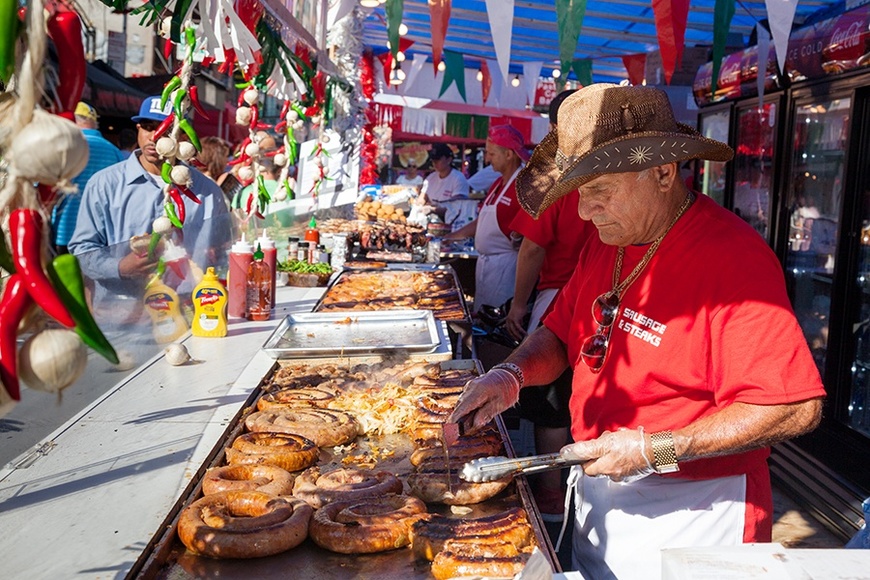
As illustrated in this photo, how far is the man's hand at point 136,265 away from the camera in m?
3.49

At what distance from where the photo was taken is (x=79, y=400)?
117 inches

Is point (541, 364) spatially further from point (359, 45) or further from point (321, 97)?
point (359, 45)

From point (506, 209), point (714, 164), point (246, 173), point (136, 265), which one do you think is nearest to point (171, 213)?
point (136, 265)

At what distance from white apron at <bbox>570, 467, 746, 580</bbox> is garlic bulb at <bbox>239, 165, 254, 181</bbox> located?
11.0ft

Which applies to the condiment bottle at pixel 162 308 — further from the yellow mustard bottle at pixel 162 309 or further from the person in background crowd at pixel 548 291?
the person in background crowd at pixel 548 291

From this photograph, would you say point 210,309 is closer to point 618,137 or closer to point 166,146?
point 166,146

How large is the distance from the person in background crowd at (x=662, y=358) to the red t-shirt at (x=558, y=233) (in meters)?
2.57

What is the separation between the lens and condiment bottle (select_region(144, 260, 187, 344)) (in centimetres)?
381

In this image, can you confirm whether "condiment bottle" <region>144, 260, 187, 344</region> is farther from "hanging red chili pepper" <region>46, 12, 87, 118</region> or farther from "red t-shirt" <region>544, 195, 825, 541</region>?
"hanging red chili pepper" <region>46, 12, 87, 118</region>

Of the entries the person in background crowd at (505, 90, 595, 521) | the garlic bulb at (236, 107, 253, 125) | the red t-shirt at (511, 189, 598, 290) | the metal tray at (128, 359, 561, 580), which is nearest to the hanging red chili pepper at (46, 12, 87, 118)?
the metal tray at (128, 359, 561, 580)

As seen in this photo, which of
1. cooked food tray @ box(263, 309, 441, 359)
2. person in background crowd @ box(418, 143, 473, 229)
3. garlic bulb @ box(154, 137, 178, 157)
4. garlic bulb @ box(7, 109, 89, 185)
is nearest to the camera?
garlic bulb @ box(7, 109, 89, 185)

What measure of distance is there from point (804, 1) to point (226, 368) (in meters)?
6.56

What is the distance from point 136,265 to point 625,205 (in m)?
2.40

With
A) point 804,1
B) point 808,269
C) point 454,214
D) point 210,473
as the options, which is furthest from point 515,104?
point 210,473
